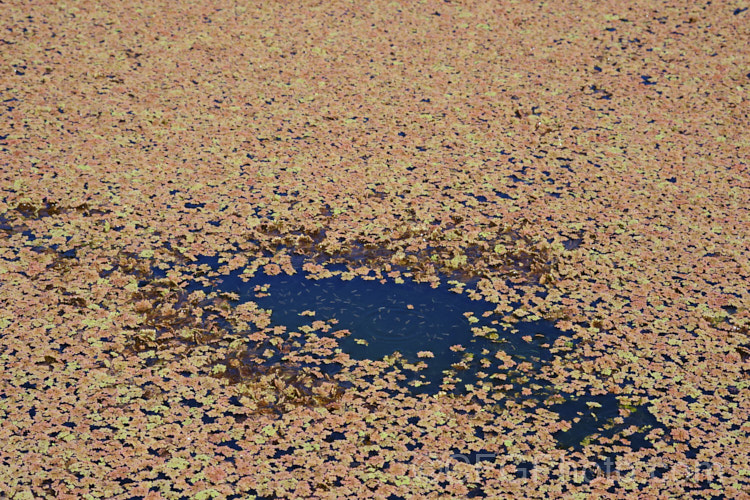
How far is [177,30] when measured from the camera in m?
16.7

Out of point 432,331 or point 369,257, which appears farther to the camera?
point 369,257

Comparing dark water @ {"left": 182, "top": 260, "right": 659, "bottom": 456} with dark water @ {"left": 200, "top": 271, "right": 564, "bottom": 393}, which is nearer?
dark water @ {"left": 182, "top": 260, "right": 659, "bottom": 456}

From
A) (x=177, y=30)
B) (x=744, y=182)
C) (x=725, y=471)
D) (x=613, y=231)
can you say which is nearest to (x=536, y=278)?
(x=613, y=231)

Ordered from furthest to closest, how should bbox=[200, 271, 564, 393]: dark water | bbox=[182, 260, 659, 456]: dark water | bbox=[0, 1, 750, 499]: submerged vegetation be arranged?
bbox=[200, 271, 564, 393]: dark water < bbox=[182, 260, 659, 456]: dark water < bbox=[0, 1, 750, 499]: submerged vegetation

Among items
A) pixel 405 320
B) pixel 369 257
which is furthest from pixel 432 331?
pixel 369 257

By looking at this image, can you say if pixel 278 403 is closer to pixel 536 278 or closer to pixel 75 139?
pixel 536 278

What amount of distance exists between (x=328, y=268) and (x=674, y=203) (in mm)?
5227

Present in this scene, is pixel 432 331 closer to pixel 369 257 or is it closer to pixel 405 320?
pixel 405 320

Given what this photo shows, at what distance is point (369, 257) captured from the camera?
10953 mm

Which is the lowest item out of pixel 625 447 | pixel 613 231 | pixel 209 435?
pixel 209 435

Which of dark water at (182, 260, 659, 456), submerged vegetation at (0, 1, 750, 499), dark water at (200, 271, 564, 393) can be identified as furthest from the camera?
dark water at (200, 271, 564, 393)

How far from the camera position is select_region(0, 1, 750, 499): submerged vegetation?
27.0 ft

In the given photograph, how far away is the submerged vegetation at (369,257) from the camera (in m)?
8.24

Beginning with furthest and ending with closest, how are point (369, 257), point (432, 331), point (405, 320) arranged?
point (369, 257)
point (405, 320)
point (432, 331)
